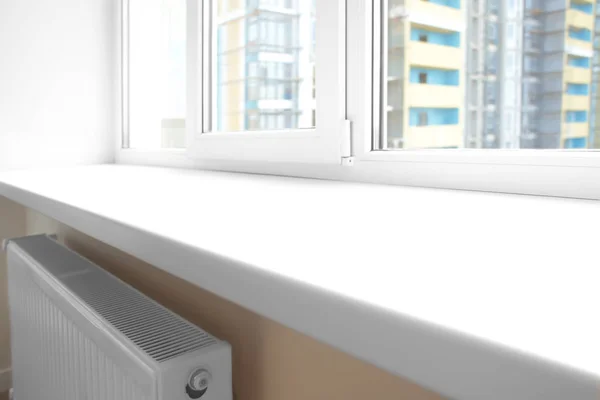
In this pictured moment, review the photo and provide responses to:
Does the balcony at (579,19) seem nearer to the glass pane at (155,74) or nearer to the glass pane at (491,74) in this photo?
the glass pane at (491,74)

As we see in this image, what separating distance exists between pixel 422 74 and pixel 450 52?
67 mm

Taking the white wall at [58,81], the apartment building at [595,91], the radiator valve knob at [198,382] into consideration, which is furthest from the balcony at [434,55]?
the white wall at [58,81]

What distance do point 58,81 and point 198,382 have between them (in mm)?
1429

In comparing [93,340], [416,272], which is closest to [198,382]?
[93,340]

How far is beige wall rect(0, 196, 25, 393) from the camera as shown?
1782 mm

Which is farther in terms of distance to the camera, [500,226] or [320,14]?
[320,14]

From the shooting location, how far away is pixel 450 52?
95cm

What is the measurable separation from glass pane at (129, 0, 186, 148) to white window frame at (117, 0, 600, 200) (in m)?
0.43

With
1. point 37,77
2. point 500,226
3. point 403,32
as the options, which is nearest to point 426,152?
point 403,32

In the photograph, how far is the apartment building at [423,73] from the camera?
→ 0.95m

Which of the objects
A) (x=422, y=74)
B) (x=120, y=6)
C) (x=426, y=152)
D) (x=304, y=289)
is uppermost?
(x=120, y=6)

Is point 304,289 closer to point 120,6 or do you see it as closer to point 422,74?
point 422,74

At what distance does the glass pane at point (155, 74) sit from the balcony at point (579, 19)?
50.7 inches

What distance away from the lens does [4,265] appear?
1797 mm
